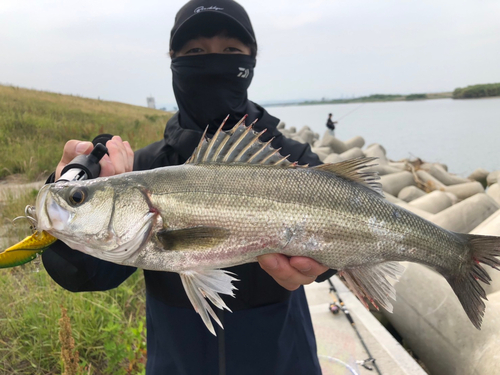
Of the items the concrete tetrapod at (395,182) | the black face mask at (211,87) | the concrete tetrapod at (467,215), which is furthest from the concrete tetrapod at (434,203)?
the black face mask at (211,87)

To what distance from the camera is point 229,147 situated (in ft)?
6.26

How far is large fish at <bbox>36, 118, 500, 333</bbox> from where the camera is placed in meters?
1.68

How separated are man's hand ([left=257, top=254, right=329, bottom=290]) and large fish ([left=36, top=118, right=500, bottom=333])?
5cm

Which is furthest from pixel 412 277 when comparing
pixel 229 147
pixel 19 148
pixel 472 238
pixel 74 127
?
pixel 74 127

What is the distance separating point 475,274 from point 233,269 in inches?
56.8

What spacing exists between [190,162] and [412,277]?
3114 millimetres

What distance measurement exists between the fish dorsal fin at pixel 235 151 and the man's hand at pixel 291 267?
1.73 ft

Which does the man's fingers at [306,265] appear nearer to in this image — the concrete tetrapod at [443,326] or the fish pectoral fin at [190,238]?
the fish pectoral fin at [190,238]

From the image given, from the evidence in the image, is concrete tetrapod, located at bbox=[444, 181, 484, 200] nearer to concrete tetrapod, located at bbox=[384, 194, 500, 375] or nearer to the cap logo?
concrete tetrapod, located at bbox=[384, 194, 500, 375]

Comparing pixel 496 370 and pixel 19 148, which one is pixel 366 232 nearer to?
pixel 496 370

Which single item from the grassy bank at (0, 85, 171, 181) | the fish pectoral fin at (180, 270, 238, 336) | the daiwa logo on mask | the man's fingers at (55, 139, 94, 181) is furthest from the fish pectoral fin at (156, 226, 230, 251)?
the grassy bank at (0, 85, 171, 181)

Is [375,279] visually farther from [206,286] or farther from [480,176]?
[480,176]

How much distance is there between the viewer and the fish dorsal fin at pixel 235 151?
189cm

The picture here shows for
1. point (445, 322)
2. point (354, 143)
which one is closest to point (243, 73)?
point (445, 322)
